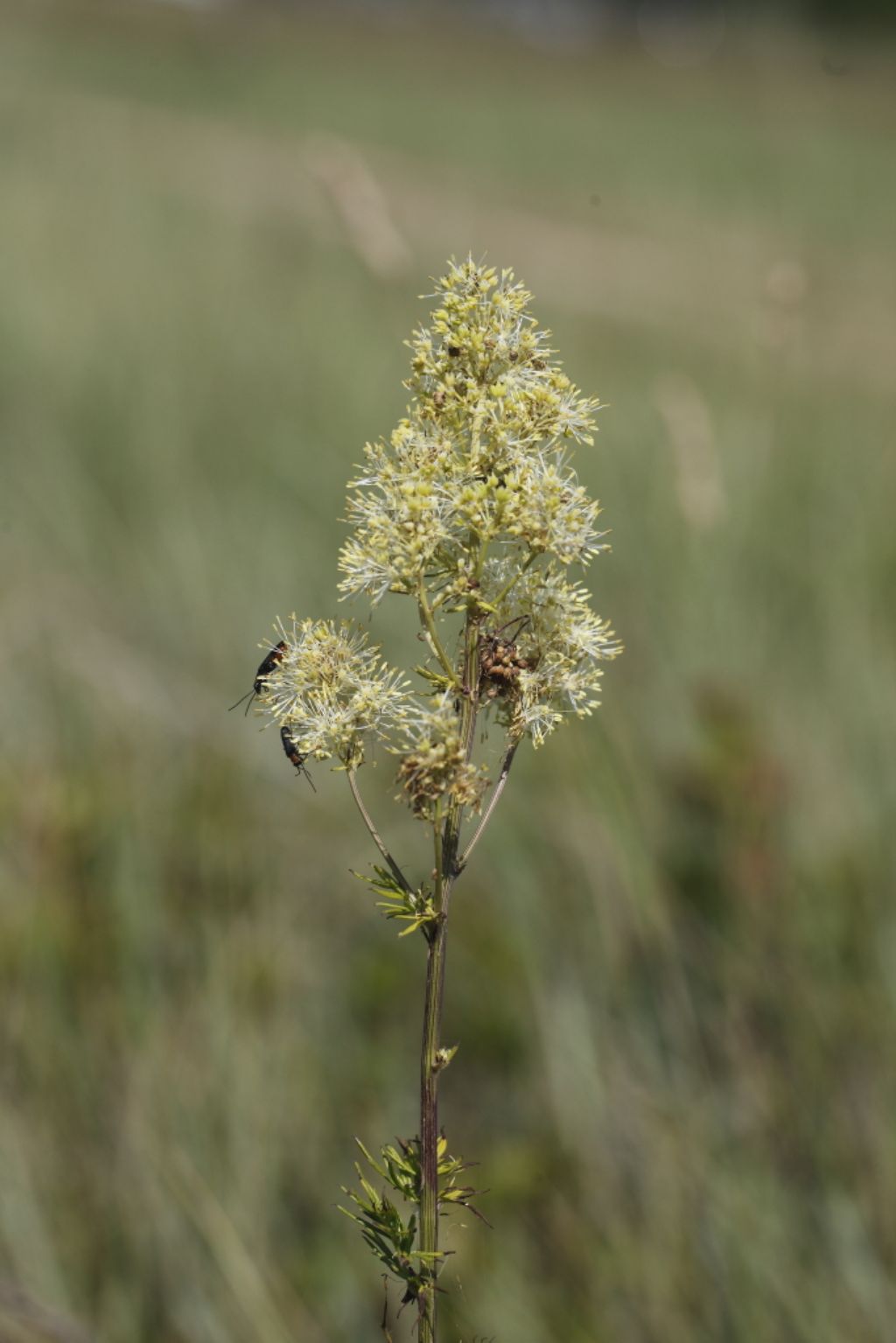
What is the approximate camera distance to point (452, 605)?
3.01ft

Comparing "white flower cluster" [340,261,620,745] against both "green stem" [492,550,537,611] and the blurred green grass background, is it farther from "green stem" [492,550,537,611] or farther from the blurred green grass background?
the blurred green grass background

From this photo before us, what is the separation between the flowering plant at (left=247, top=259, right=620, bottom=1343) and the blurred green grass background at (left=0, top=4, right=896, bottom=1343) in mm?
897

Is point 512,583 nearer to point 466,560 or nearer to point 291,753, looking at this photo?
point 466,560

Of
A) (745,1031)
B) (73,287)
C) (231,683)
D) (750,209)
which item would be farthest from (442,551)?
(750,209)

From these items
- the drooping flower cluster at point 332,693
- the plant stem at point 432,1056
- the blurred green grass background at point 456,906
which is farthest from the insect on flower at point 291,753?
the blurred green grass background at point 456,906

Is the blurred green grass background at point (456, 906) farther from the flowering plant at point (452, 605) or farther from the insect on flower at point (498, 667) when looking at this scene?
the insect on flower at point (498, 667)

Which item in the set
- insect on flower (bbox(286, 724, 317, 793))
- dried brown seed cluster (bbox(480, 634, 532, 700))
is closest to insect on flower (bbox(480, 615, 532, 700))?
dried brown seed cluster (bbox(480, 634, 532, 700))

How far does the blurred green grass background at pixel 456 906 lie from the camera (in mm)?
2248

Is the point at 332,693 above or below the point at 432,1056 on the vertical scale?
above

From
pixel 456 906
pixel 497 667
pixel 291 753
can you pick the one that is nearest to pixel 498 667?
pixel 497 667

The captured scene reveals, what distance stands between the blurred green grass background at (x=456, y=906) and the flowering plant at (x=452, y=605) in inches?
35.3

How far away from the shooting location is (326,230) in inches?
423

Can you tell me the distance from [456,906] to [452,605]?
2.49 m

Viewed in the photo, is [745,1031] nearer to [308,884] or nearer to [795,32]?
[308,884]
